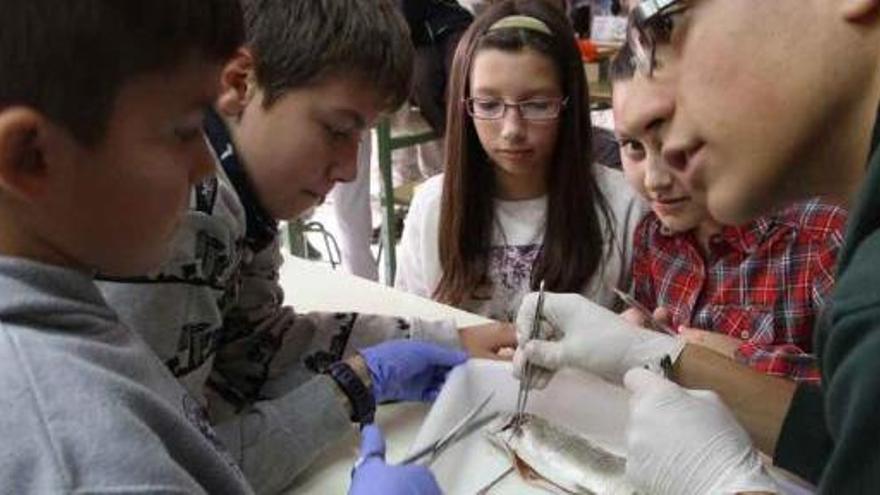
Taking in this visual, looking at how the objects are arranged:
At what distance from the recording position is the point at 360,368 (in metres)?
1.04

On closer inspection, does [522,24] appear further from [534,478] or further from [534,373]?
[534,478]

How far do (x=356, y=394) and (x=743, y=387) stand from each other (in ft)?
1.88

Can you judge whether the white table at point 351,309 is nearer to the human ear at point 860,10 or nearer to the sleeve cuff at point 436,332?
the sleeve cuff at point 436,332

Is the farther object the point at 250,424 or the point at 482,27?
the point at 482,27

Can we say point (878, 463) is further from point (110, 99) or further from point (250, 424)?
point (250, 424)

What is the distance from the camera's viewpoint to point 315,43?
907mm

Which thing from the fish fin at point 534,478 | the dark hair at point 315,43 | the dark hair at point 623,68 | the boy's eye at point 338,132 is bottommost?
the fish fin at point 534,478

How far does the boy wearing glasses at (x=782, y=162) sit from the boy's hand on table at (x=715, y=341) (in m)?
0.30

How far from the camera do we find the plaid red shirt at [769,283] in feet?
4.12

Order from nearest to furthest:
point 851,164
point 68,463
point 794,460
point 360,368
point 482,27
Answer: point 68,463 → point 851,164 → point 794,460 → point 360,368 → point 482,27

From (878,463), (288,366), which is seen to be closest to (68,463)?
(878,463)

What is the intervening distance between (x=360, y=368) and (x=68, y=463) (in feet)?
2.05

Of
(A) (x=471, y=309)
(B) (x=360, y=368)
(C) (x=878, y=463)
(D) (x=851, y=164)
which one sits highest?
(D) (x=851, y=164)

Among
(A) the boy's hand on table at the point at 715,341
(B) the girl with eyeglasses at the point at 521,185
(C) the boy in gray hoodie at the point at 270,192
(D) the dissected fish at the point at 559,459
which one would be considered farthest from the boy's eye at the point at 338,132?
(A) the boy's hand on table at the point at 715,341
